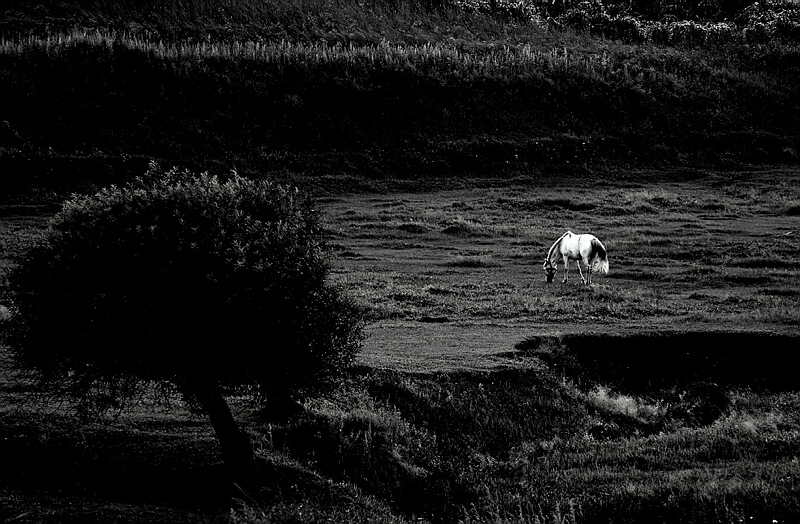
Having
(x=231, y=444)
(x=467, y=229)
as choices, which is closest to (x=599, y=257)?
(x=467, y=229)

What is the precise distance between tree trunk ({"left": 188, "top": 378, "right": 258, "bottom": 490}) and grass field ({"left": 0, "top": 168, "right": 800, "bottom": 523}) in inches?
19.3

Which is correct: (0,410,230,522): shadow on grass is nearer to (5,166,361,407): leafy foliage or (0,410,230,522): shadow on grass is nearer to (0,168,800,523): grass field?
(0,168,800,523): grass field

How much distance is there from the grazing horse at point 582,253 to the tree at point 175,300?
18620 mm

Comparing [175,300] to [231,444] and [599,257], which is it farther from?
[599,257]

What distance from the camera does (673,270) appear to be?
36688 mm

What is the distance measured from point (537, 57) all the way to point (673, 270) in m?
37.9

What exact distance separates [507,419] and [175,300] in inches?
386

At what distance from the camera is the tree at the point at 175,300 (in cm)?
1605

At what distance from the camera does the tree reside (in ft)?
52.6

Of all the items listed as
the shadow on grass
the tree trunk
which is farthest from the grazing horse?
the tree trunk

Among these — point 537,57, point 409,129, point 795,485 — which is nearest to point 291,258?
point 795,485

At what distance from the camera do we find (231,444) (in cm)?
1745

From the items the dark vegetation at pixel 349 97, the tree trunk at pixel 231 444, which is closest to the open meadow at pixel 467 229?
the dark vegetation at pixel 349 97

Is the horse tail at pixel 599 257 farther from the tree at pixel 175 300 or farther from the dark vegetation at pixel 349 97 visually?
the dark vegetation at pixel 349 97
